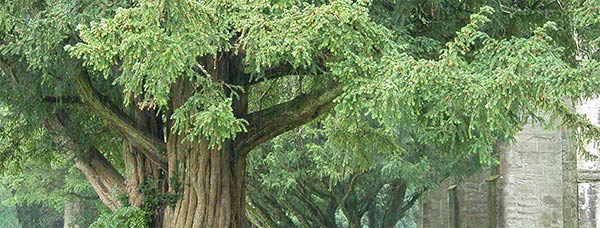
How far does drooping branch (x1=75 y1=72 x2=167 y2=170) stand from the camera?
35.4ft

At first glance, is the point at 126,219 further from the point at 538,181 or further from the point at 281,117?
the point at 538,181

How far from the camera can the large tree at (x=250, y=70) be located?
306 inches


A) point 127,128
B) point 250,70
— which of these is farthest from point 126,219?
point 250,70

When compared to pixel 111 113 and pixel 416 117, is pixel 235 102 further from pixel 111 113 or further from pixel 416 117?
pixel 416 117

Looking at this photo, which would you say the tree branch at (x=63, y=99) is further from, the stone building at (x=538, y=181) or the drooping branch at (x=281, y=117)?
the stone building at (x=538, y=181)

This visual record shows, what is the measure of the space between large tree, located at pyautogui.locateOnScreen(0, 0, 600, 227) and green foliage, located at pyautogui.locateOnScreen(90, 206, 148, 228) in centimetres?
27

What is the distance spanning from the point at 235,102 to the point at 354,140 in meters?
2.71

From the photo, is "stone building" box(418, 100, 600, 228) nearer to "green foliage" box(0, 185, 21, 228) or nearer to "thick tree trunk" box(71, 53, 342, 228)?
"thick tree trunk" box(71, 53, 342, 228)

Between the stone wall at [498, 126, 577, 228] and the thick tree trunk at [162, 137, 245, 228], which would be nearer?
the thick tree trunk at [162, 137, 245, 228]

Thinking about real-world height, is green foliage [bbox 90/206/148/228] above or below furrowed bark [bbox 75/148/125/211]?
below

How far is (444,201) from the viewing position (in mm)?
27094

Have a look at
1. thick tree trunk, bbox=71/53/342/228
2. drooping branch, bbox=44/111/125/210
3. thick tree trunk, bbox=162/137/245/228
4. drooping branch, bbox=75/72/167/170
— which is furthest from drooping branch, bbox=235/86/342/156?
drooping branch, bbox=44/111/125/210

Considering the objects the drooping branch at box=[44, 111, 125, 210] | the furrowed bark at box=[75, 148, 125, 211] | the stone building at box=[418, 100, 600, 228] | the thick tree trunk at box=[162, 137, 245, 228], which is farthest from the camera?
the stone building at box=[418, 100, 600, 228]

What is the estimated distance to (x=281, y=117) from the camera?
10.8 m
